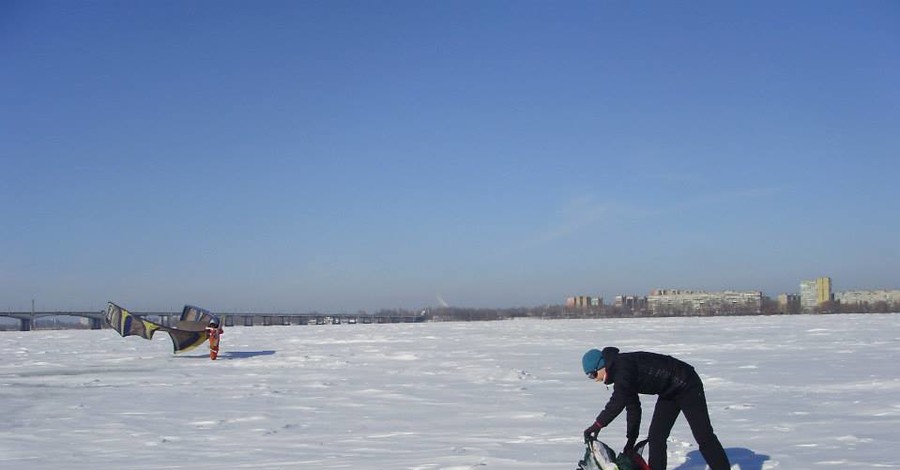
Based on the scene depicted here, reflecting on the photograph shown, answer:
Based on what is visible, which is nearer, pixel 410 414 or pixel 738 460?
pixel 738 460

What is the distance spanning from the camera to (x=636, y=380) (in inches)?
206

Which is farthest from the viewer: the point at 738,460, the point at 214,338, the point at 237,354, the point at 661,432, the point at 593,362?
the point at 237,354

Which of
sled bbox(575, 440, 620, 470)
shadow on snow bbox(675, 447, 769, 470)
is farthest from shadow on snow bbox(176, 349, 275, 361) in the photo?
sled bbox(575, 440, 620, 470)

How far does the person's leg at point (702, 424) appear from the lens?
5.43 meters

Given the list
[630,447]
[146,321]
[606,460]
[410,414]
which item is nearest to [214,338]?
[146,321]

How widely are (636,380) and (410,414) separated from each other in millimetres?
5283

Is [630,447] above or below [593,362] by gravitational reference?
below

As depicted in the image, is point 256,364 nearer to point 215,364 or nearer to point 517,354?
point 215,364

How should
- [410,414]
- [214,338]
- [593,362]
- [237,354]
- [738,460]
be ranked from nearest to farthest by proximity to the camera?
[593,362] → [738,460] → [410,414] → [214,338] → [237,354]

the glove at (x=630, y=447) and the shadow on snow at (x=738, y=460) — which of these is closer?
the glove at (x=630, y=447)

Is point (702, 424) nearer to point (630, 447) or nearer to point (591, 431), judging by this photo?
point (630, 447)

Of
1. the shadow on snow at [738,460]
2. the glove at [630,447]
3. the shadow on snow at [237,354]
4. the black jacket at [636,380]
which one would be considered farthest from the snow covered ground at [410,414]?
the shadow on snow at [237,354]

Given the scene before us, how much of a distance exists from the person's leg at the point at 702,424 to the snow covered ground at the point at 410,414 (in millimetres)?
1085

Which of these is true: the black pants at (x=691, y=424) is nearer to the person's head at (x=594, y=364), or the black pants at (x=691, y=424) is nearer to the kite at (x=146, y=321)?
the person's head at (x=594, y=364)
